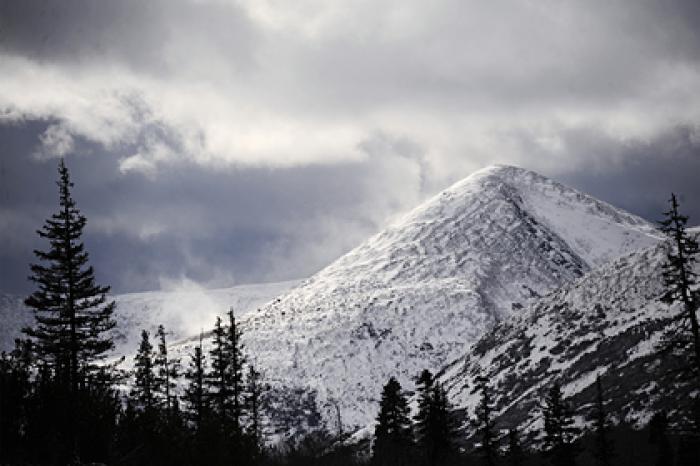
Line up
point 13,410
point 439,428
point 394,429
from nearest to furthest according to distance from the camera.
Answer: point 13,410 < point 439,428 < point 394,429

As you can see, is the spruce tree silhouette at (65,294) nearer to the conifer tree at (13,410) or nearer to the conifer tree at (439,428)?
the conifer tree at (13,410)

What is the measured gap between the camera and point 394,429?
6488 cm

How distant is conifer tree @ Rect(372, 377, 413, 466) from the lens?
213ft

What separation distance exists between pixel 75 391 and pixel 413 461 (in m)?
50.1

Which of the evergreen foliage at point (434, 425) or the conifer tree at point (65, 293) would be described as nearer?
the conifer tree at point (65, 293)

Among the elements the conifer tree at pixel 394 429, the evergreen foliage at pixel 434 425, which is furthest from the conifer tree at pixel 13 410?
the conifer tree at pixel 394 429

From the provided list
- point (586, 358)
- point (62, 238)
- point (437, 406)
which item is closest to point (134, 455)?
point (62, 238)

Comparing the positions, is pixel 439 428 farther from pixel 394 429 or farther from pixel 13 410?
pixel 13 410

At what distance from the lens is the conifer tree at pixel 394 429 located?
65.0 m

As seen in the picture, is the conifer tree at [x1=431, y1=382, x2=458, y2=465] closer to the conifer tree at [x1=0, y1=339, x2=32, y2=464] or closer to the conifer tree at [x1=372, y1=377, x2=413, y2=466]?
the conifer tree at [x1=372, y1=377, x2=413, y2=466]

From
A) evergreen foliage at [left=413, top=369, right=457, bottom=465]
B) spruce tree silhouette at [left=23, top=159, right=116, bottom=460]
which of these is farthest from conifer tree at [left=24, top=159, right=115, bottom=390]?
evergreen foliage at [left=413, top=369, right=457, bottom=465]

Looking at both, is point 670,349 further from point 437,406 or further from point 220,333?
point 437,406

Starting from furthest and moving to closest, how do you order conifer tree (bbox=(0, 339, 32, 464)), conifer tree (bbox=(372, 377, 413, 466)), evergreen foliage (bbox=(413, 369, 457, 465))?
1. conifer tree (bbox=(372, 377, 413, 466))
2. evergreen foliage (bbox=(413, 369, 457, 465))
3. conifer tree (bbox=(0, 339, 32, 464))

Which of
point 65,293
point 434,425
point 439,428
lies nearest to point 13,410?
point 65,293
